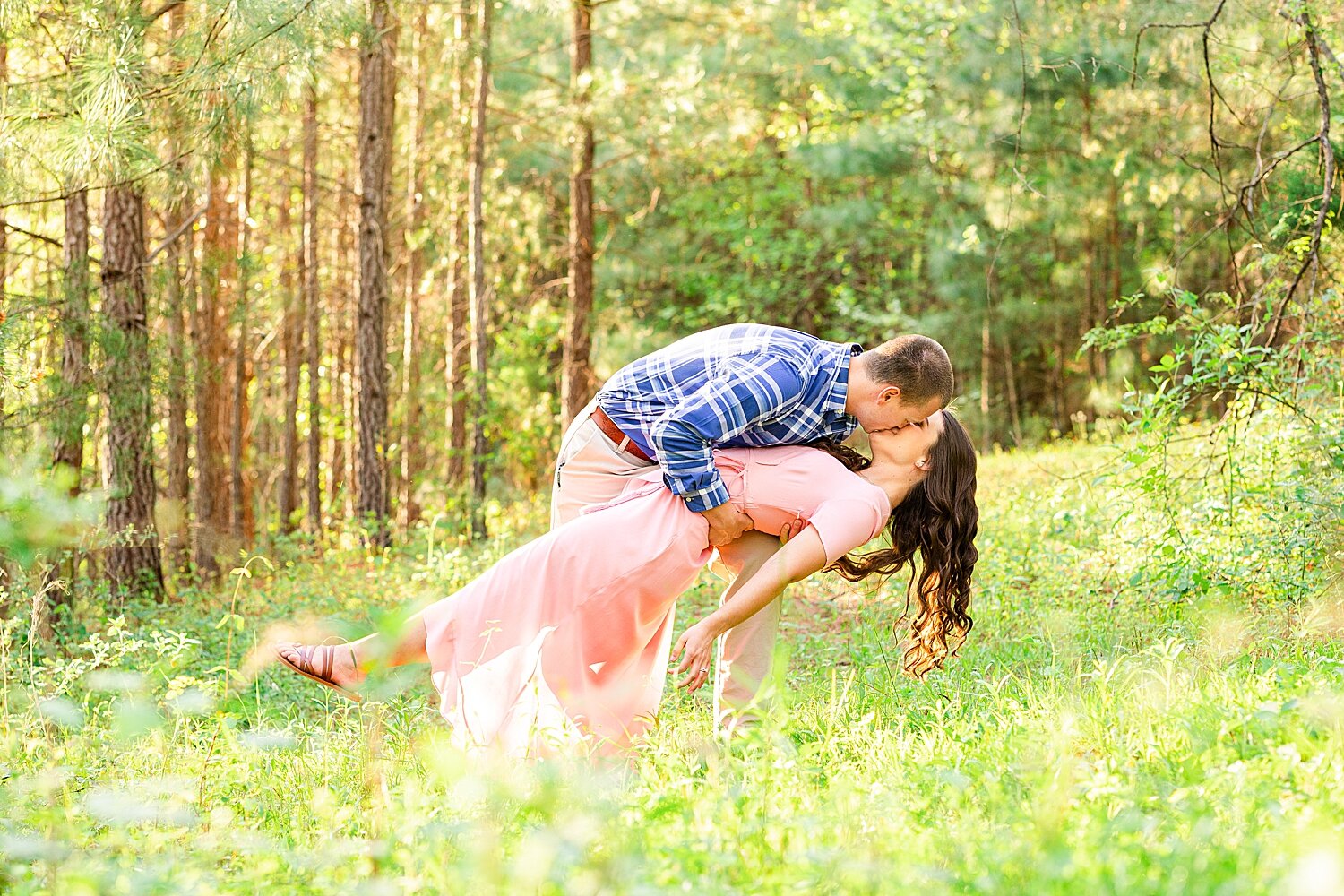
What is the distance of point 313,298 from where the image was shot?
14.6 m

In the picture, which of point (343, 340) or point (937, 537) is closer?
point (937, 537)

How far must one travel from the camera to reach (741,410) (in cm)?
360

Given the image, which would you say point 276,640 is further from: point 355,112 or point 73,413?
point 355,112

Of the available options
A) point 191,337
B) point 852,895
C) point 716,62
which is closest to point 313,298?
point 191,337

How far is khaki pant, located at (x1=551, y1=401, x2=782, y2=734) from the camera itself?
12.6 feet

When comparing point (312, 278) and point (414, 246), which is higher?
point (414, 246)

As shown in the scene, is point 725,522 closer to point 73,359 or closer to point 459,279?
point 73,359

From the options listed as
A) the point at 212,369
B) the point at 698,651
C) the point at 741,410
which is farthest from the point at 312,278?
the point at 698,651

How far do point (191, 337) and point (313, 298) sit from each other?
6.72 feet

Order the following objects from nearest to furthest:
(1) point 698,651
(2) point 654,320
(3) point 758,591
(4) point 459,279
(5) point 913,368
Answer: (1) point 698,651, (3) point 758,591, (5) point 913,368, (4) point 459,279, (2) point 654,320

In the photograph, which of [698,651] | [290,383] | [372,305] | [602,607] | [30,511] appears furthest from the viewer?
[290,383]

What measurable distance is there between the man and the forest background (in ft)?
1.94

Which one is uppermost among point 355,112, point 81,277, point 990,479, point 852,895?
point 355,112

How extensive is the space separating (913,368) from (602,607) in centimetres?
124
